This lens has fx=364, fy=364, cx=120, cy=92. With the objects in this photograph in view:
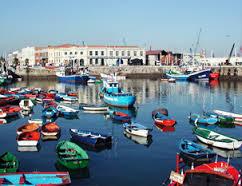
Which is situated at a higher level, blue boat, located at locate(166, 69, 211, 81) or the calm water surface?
blue boat, located at locate(166, 69, 211, 81)

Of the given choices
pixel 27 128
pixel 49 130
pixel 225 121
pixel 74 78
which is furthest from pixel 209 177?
pixel 74 78

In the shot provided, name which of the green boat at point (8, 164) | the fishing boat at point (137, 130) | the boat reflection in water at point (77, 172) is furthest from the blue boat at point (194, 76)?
the green boat at point (8, 164)

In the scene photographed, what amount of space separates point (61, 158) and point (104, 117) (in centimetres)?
2044

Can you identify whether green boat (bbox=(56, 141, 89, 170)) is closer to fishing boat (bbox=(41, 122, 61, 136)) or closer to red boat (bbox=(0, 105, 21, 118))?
fishing boat (bbox=(41, 122, 61, 136))

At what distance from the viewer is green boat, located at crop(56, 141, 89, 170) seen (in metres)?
24.3

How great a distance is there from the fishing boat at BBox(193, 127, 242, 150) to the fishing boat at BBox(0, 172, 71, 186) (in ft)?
49.8

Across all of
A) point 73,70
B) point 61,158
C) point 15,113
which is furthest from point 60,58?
point 61,158

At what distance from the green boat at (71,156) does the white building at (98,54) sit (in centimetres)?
11288

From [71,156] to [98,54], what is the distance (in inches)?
4718

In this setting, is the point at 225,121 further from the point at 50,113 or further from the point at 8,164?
the point at 8,164

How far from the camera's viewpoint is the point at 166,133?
3644cm

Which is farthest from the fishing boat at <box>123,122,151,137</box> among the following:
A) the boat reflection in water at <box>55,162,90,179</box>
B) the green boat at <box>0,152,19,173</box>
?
the green boat at <box>0,152,19,173</box>

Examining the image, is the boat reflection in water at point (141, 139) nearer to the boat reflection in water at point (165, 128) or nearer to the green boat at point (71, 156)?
the boat reflection in water at point (165, 128)

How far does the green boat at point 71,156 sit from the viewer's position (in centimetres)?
2433
